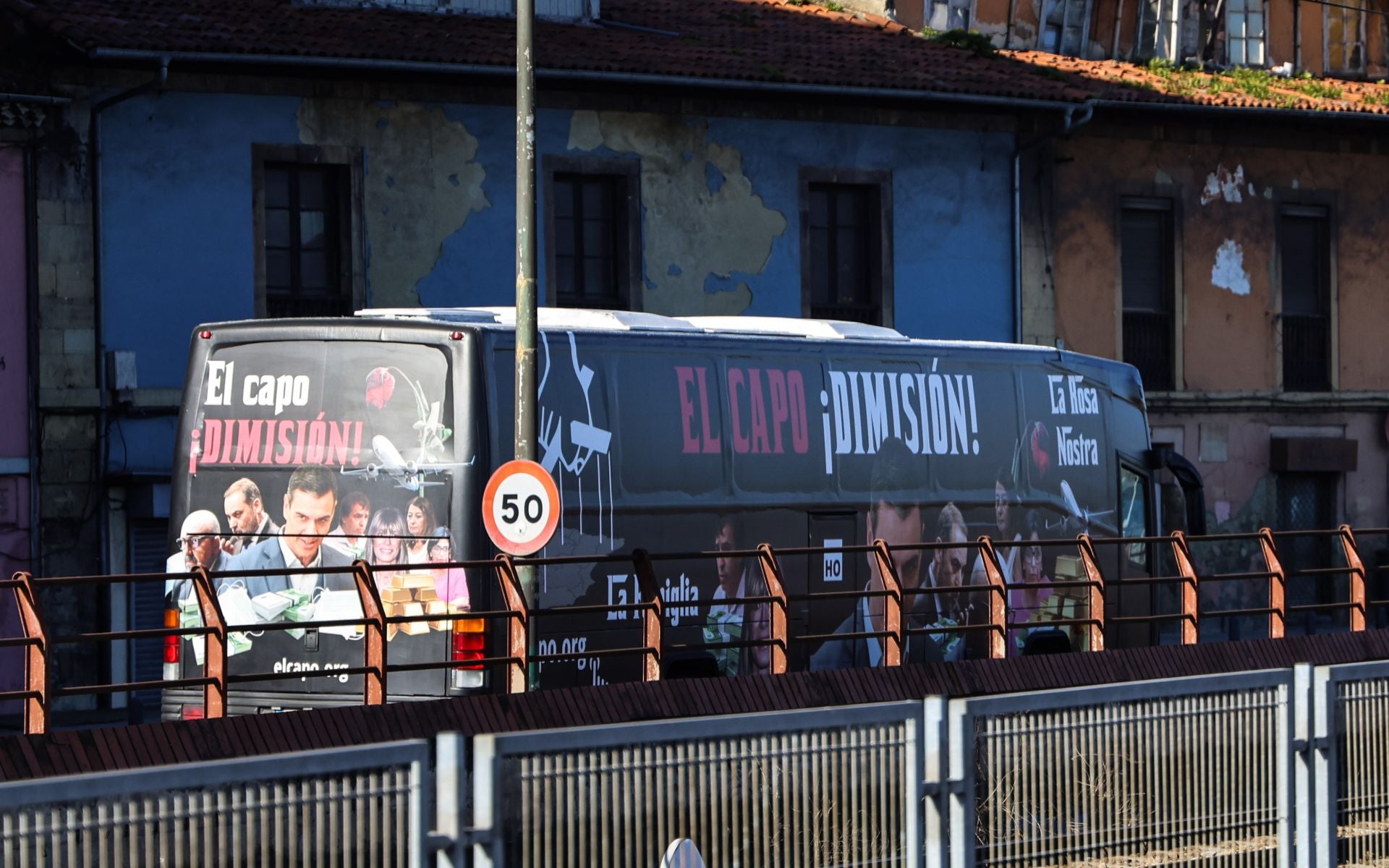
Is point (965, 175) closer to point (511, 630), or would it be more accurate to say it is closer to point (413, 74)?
point (413, 74)

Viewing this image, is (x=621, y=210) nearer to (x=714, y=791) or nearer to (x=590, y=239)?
(x=590, y=239)

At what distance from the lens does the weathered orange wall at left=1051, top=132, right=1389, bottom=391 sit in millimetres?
30047

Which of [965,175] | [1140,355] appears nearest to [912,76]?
[965,175]

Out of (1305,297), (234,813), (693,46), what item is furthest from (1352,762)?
(1305,297)

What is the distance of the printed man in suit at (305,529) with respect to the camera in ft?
49.1

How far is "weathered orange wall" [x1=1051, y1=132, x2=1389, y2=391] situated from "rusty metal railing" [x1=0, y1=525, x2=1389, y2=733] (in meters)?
10.3

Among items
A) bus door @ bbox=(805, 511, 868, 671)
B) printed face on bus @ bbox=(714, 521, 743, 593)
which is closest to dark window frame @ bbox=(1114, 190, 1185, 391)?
bus door @ bbox=(805, 511, 868, 671)

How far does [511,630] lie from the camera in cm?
1355

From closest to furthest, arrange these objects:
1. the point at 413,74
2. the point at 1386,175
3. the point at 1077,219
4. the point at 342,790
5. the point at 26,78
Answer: the point at 342,790, the point at 26,78, the point at 413,74, the point at 1077,219, the point at 1386,175

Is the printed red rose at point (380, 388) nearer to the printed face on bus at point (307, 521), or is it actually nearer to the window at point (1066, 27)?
the printed face on bus at point (307, 521)

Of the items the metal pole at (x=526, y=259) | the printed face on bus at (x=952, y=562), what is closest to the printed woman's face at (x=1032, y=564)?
the printed face on bus at (x=952, y=562)

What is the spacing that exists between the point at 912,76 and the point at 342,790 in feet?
74.5

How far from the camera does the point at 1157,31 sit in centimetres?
3412

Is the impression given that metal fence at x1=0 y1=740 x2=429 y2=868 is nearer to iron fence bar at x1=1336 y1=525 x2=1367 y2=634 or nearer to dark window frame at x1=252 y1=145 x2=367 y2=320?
iron fence bar at x1=1336 y1=525 x2=1367 y2=634
